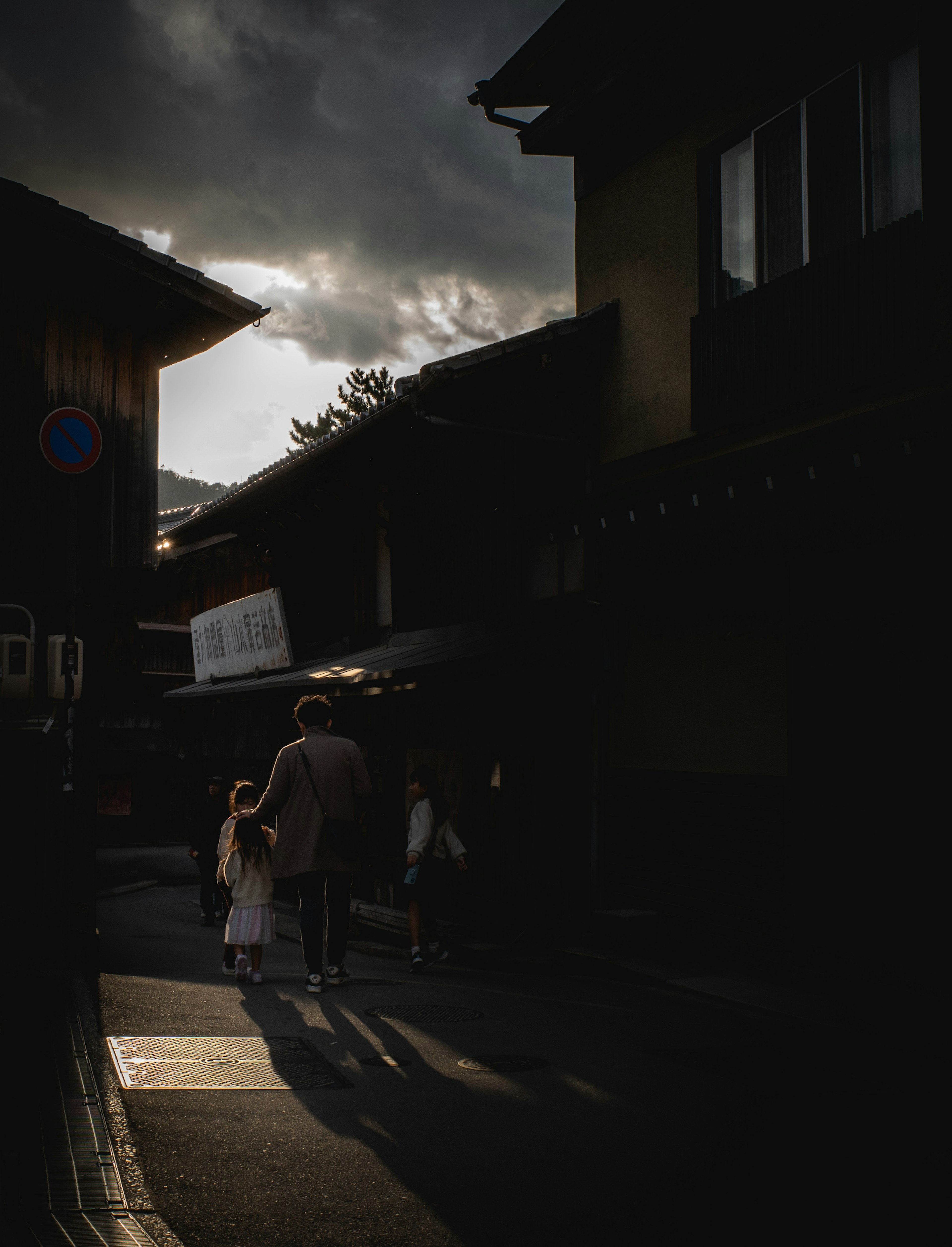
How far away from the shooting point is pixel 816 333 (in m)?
9.24

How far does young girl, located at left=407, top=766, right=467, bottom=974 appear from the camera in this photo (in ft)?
34.0

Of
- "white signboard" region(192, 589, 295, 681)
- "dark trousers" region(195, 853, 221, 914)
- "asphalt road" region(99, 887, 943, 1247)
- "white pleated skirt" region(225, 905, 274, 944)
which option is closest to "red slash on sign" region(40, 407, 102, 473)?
"white pleated skirt" region(225, 905, 274, 944)

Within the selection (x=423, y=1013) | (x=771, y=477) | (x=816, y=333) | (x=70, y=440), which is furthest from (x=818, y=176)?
(x=423, y=1013)

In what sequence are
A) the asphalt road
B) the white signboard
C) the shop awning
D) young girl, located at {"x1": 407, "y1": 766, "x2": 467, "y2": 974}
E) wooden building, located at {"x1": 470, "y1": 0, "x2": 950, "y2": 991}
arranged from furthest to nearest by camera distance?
the white signboard < the shop awning < young girl, located at {"x1": 407, "y1": 766, "x2": 467, "y2": 974} < wooden building, located at {"x1": 470, "y1": 0, "x2": 950, "y2": 991} < the asphalt road

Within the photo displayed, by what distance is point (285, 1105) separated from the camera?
520cm

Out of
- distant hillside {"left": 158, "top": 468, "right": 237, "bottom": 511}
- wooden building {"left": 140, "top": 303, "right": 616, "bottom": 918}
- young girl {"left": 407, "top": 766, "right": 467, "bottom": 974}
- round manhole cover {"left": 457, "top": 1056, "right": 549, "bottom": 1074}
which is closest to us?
round manhole cover {"left": 457, "top": 1056, "right": 549, "bottom": 1074}

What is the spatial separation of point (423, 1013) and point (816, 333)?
254 inches

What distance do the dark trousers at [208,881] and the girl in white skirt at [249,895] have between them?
611 cm

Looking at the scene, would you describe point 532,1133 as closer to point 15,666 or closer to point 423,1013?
point 423,1013

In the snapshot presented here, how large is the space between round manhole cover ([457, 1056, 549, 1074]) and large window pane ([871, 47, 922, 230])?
698 cm

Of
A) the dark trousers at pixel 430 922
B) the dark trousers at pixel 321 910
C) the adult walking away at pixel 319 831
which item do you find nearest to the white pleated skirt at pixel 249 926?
the adult walking away at pixel 319 831

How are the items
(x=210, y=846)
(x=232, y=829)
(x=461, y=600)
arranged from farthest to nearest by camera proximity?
(x=210, y=846)
(x=461, y=600)
(x=232, y=829)

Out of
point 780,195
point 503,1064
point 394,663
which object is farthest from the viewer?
point 394,663

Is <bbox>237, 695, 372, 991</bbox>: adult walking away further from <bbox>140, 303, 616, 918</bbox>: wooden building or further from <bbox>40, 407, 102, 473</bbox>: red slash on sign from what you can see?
<bbox>40, 407, 102, 473</bbox>: red slash on sign
